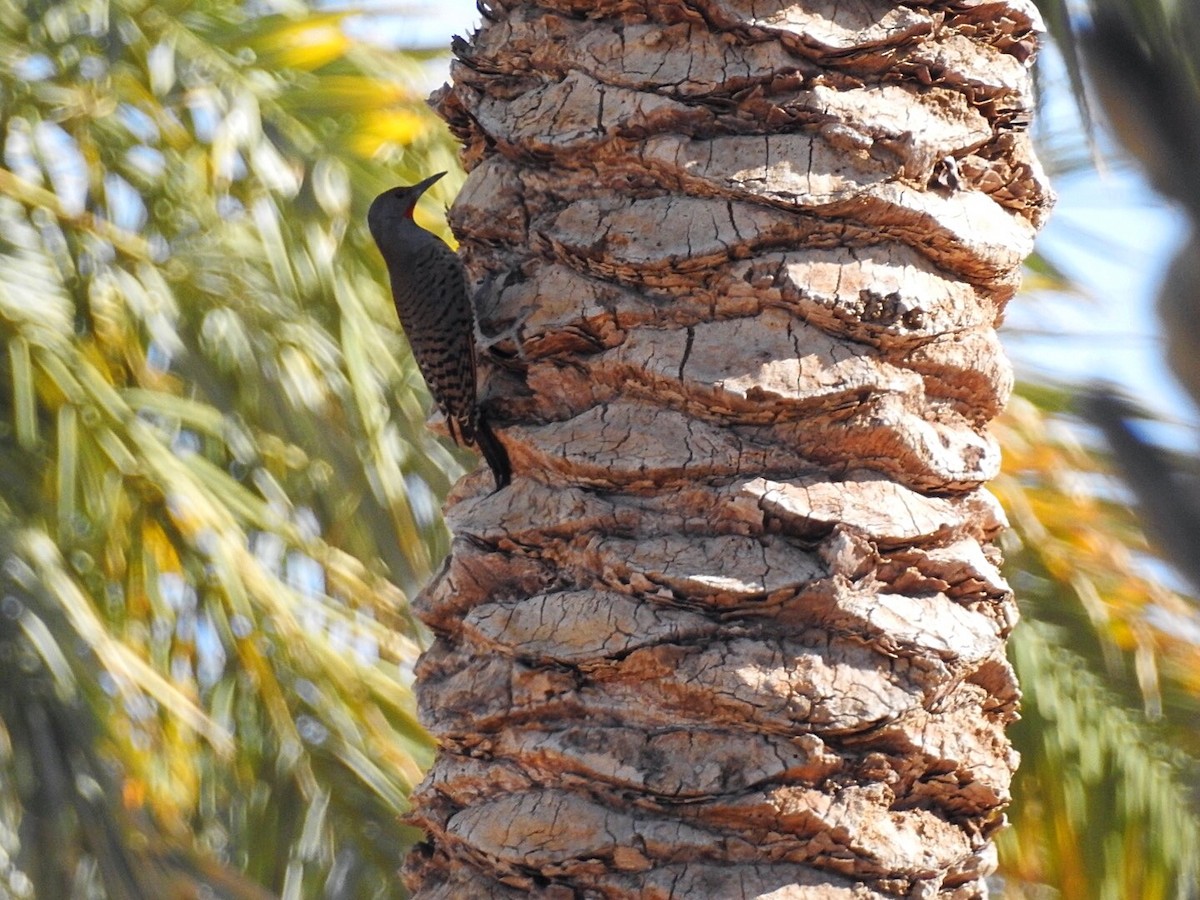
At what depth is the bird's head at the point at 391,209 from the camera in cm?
344

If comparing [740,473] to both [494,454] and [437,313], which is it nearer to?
[494,454]

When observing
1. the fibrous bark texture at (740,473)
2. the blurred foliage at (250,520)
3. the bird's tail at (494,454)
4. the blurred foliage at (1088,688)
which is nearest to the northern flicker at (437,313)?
the bird's tail at (494,454)

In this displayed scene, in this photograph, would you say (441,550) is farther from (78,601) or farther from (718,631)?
(718,631)

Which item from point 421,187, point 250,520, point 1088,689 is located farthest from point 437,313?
point 1088,689

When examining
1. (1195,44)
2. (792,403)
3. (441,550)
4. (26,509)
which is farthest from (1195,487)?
(26,509)

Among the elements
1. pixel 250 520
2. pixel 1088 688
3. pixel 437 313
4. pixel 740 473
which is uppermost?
pixel 740 473

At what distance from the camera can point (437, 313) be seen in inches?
117

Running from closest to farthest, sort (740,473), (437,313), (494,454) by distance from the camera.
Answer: (740,473) → (494,454) → (437,313)

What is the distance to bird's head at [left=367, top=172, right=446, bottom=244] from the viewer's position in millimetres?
3443

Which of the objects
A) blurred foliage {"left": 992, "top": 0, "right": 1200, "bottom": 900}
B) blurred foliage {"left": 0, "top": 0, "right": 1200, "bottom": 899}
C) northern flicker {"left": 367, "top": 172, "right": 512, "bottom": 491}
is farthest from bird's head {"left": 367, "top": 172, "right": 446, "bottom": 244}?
blurred foliage {"left": 992, "top": 0, "right": 1200, "bottom": 900}

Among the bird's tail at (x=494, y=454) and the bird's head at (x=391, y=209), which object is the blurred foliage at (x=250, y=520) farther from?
the bird's tail at (x=494, y=454)

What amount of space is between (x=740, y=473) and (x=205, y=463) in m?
2.32

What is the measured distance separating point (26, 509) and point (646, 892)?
106 inches

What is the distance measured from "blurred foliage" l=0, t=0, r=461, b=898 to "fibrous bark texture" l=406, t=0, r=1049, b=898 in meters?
1.63
